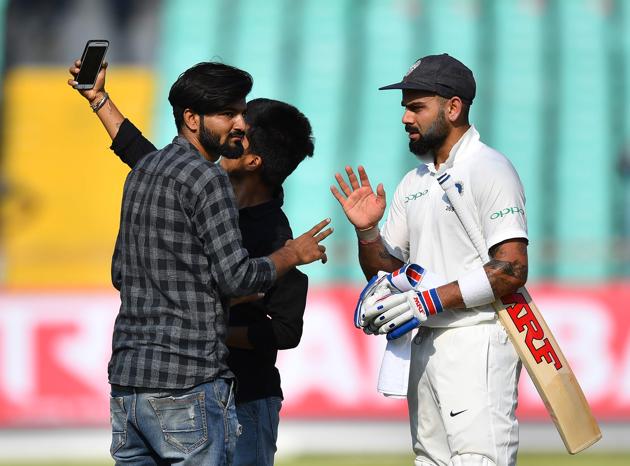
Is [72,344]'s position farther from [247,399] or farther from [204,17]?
[204,17]

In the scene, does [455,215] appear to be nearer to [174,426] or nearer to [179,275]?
[179,275]

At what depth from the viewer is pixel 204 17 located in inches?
620

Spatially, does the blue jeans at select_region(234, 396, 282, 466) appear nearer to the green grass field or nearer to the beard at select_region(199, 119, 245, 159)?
the beard at select_region(199, 119, 245, 159)

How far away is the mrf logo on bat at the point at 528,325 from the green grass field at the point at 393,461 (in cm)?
422

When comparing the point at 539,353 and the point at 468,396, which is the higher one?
the point at 539,353

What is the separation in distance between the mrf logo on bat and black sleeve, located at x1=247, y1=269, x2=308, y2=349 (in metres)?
0.82

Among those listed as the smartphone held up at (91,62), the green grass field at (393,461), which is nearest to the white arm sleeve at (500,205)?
the smartphone held up at (91,62)

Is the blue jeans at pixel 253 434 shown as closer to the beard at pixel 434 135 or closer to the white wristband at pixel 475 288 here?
the white wristband at pixel 475 288

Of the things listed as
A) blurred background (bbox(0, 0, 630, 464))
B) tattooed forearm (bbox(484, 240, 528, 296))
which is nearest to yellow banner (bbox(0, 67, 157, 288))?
blurred background (bbox(0, 0, 630, 464))

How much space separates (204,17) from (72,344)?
689cm

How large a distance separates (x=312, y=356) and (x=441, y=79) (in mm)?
5462

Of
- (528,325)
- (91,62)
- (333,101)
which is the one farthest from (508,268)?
(333,101)

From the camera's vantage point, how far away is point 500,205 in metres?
4.64

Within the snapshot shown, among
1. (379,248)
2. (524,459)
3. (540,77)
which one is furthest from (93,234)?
(379,248)
